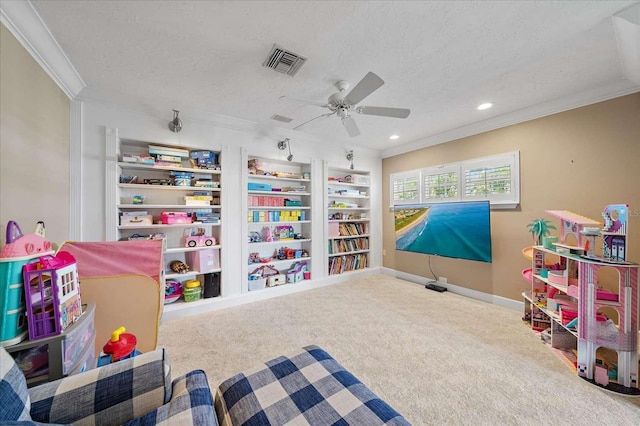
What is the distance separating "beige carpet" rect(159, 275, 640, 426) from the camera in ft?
4.87

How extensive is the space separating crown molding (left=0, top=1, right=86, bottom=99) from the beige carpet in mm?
2495

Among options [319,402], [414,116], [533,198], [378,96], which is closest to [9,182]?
[319,402]

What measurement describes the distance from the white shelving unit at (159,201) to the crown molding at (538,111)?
3348 millimetres

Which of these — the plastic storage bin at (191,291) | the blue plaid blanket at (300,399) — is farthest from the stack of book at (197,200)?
the blue plaid blanket at (300,399)

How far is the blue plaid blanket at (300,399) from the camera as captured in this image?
0.87m

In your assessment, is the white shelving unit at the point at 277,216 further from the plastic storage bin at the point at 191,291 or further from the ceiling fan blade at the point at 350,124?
the ceiling fan blade at the point at 350,124

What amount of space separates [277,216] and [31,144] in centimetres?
249

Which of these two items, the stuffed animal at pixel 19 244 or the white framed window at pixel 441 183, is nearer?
the stuffed animal at pixel 19 244

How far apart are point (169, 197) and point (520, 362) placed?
3.96 m

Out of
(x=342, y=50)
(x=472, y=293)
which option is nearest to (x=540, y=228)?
(x=472, y=293)

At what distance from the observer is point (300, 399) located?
96cm

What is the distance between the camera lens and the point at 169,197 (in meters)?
3.04

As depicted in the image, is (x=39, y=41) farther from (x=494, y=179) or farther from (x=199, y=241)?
(x=494, y=179)

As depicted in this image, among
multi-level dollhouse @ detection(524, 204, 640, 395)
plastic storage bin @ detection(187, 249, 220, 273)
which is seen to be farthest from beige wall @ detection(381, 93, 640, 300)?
plastic storage bin @ detection(187, 249, 220, 273)
